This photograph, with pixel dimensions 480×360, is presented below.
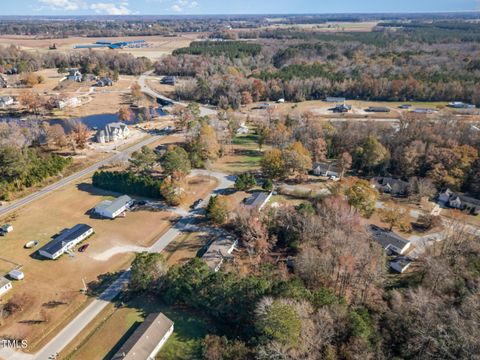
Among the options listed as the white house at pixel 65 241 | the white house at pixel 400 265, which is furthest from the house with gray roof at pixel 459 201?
the white house at pixel 65 241

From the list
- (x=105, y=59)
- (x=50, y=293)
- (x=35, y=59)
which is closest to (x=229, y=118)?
(x=50, y=293)

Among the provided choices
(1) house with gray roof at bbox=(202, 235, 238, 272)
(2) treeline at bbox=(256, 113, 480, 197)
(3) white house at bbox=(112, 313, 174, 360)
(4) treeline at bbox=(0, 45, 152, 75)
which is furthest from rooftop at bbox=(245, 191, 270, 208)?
(4) treeline at bbox=(0, 45, 152, 75)

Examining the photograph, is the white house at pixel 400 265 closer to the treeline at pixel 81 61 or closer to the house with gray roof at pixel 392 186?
the house with gray roof at pixel 392 186

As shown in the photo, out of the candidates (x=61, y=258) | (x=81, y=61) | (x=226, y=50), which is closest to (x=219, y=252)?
(x=61, y=258)

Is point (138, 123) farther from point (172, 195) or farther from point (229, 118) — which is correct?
point (172, 195)

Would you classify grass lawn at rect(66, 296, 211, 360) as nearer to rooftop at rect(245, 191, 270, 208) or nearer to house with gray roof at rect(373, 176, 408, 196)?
rooftop at rect(245, 191, 270, 208)
